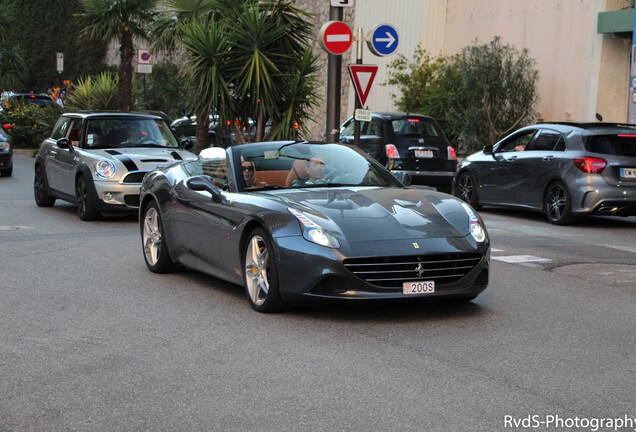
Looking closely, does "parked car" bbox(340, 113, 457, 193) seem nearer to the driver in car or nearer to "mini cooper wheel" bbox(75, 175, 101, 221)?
the driver in car

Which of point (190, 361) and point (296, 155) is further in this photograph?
point (296, 155)

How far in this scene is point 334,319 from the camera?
7.43 meters

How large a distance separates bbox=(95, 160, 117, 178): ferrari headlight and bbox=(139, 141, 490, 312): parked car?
18.1 ft

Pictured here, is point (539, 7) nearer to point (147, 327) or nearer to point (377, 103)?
point (377, 103)

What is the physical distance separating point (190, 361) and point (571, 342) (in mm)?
2489

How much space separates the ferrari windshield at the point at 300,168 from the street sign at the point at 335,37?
26.1ft

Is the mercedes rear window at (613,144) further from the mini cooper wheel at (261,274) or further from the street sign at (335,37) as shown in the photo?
the mini cooper wheel at (261,274)

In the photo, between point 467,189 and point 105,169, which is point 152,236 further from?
point 467,189

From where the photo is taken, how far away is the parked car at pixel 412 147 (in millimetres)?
19844

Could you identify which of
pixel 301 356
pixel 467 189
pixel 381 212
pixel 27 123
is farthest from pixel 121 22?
pixel 301 356

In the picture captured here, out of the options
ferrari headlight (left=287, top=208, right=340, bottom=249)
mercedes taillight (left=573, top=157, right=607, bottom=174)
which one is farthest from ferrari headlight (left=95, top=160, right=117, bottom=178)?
ferrari headlight (left=287, top=208, right=340, bottom=249)

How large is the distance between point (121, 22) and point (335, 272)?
2715 centimetres

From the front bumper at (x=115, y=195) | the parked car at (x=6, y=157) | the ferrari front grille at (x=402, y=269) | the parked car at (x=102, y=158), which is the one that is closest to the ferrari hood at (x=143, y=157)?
the parked car at (x=102, y=158)

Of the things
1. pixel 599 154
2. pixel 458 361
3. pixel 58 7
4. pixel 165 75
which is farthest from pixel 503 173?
pixel 58 7
